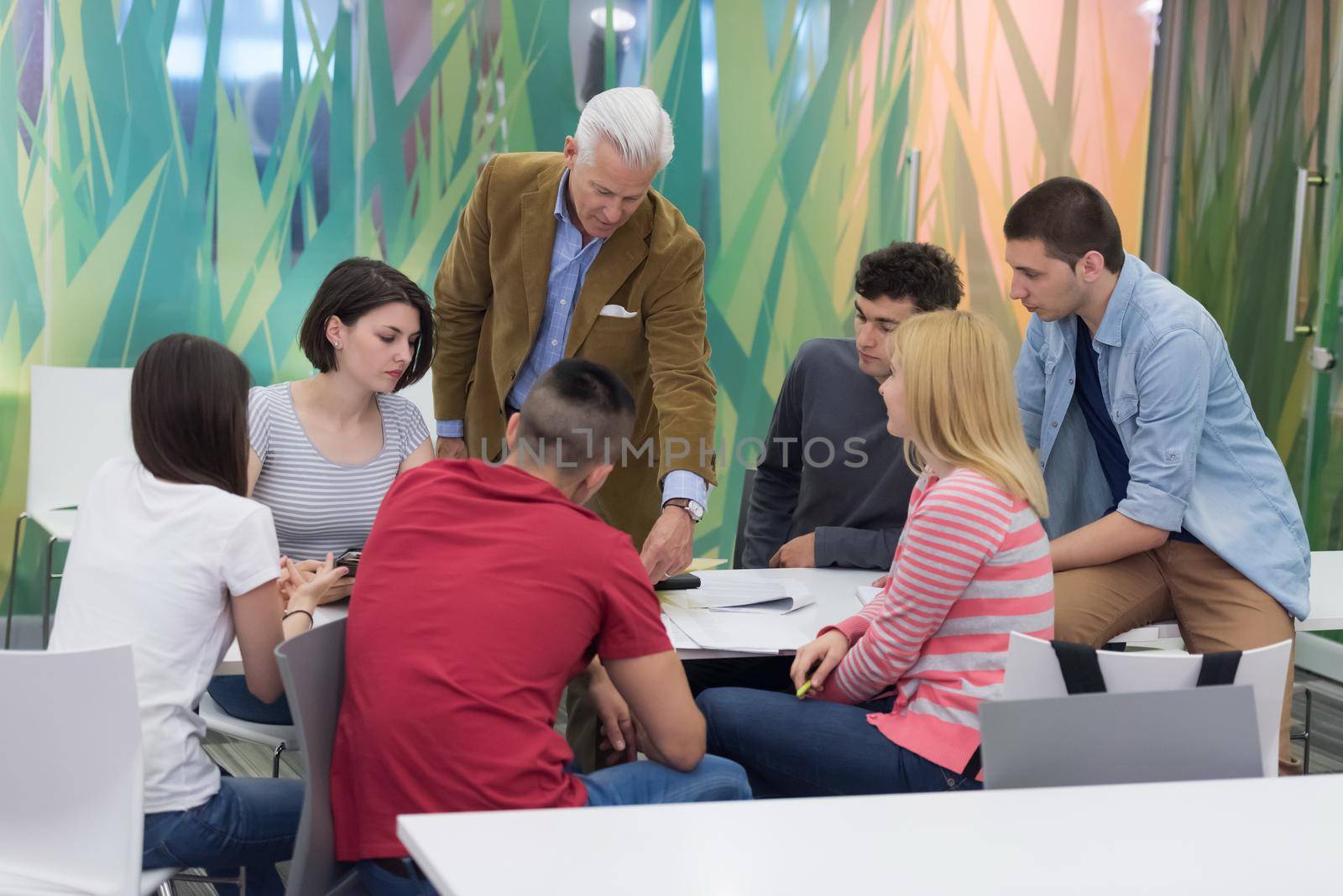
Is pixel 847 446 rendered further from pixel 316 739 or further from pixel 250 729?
pixel 316 739

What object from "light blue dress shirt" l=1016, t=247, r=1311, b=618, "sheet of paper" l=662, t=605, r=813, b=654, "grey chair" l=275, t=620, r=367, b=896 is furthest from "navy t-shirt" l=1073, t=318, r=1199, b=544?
"grey chair" l=275, t=620, r=367, b=896

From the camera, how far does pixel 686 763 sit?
5.80 ft

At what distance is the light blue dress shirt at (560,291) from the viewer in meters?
2.82

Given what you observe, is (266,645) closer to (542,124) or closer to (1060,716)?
(1060,716)

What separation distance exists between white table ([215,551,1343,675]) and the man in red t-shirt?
377 millimetres

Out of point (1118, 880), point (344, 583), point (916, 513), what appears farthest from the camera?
point (344, 583)

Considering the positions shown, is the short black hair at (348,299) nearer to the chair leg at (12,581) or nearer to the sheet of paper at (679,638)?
the sheet of paper at (679,638)

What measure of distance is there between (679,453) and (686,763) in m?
1.04

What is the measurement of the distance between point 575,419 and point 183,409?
1.80 ft

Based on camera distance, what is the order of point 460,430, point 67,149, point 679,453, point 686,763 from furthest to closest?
point 67,149, point 460,430, point 679,453, point 686,763

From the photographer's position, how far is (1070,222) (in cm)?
250

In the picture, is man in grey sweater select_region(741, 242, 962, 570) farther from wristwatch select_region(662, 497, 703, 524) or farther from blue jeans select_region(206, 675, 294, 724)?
blue jeans select_region(206, 675, 294, 724)

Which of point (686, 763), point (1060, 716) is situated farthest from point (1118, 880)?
point (686, 763)

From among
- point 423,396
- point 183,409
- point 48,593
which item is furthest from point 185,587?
point 423,396
